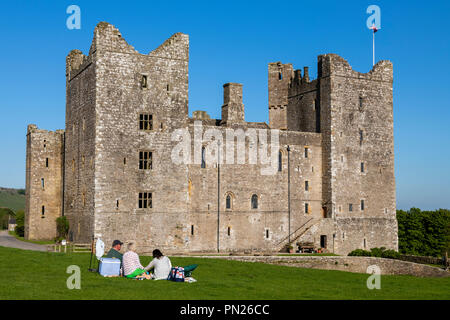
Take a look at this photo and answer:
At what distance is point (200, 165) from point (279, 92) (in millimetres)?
13865

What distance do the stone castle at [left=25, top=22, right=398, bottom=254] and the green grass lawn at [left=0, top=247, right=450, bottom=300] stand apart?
10.9 meters

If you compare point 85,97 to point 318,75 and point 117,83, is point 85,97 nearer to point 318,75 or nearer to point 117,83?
point 117,83

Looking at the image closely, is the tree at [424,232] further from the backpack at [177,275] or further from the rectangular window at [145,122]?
the backpack at [177,275]

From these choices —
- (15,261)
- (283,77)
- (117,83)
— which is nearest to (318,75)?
(283,77)

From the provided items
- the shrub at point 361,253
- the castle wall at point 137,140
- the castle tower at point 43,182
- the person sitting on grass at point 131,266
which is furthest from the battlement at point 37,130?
the person sitting on grass at point 131,266

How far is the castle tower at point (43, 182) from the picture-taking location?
46.4m

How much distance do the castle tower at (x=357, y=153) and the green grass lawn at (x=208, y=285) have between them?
19.1 metres

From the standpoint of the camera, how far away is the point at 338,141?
47.8m

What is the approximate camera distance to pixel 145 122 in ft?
131

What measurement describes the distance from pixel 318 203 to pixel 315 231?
281 cm

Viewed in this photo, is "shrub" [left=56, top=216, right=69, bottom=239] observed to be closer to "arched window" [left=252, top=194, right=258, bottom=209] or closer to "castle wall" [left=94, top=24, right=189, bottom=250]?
"castle wall" [left=94, top=24, right=189, bottom=250]

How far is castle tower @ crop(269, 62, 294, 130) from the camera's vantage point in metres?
53.2
